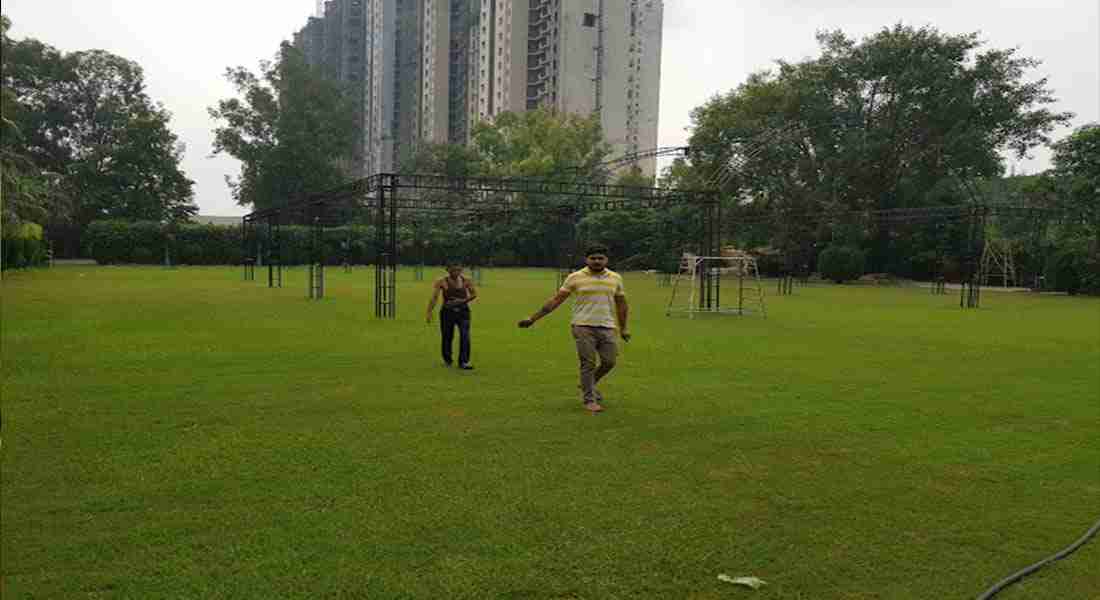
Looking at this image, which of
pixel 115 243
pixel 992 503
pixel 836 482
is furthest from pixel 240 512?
pixel 115 243

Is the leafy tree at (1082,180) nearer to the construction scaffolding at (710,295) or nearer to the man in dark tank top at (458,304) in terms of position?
the construction scaffolding at (710,295)

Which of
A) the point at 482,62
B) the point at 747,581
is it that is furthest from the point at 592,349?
the point at 482,62

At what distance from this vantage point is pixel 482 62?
319ft

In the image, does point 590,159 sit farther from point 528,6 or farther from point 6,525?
point 6,525

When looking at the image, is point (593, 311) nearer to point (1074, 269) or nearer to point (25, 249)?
point (1074, 269)

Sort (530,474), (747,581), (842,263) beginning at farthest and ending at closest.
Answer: (842,263) < (530,474) < (747,581)

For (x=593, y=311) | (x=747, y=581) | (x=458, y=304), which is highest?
(x=593, y=311)

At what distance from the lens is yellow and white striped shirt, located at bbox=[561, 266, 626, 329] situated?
8.11m

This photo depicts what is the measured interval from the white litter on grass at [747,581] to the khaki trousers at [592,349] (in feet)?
13.6

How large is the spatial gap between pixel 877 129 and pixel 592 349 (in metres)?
41.6

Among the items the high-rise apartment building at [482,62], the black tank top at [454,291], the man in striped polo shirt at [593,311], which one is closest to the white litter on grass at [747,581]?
the man in striped polo shirt at [593,311]

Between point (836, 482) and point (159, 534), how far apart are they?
4.42 meters

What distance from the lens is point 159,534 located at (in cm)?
446

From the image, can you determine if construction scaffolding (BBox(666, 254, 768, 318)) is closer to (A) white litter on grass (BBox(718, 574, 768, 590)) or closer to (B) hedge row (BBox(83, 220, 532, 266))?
(A) white litter on grass (BBox(718, 574, 768, 590))
